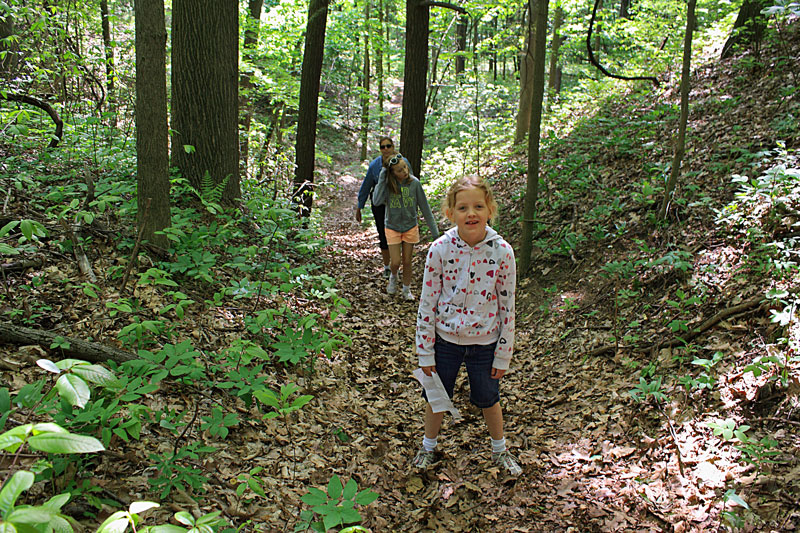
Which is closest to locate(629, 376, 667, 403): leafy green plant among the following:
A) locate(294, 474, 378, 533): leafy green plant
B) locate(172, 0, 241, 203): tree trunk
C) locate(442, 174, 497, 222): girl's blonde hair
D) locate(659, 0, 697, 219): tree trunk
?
locate(442, 174, 497, 222): girl's blonde hair

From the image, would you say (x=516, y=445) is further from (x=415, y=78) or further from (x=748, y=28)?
(x=748, y=28)

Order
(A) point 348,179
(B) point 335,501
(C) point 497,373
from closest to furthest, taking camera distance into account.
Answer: (B) point 335,501 < (C) point 497,373 < (A) point 348,179

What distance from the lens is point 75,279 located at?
13.7 ft

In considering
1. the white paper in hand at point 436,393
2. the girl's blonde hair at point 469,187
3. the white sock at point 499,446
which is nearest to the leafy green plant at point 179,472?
the white paper in hand at point 436,393

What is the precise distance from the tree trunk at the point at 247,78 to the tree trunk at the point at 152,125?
14.5ft

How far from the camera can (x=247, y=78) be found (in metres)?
14.1

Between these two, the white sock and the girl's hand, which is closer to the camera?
the girl's hand

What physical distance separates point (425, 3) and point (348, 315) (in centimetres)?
648

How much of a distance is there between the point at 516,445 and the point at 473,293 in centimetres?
153

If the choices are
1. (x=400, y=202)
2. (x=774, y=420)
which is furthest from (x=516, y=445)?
(x=400, y=202)

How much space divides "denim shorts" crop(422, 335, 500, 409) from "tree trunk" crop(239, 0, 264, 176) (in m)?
6.95

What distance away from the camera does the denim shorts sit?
3240mm

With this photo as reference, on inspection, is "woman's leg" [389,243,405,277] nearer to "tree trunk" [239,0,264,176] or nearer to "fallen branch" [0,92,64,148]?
"tree trunk" [239,0,264,176]

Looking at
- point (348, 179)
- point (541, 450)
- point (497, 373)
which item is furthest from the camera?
point (348, 179)
